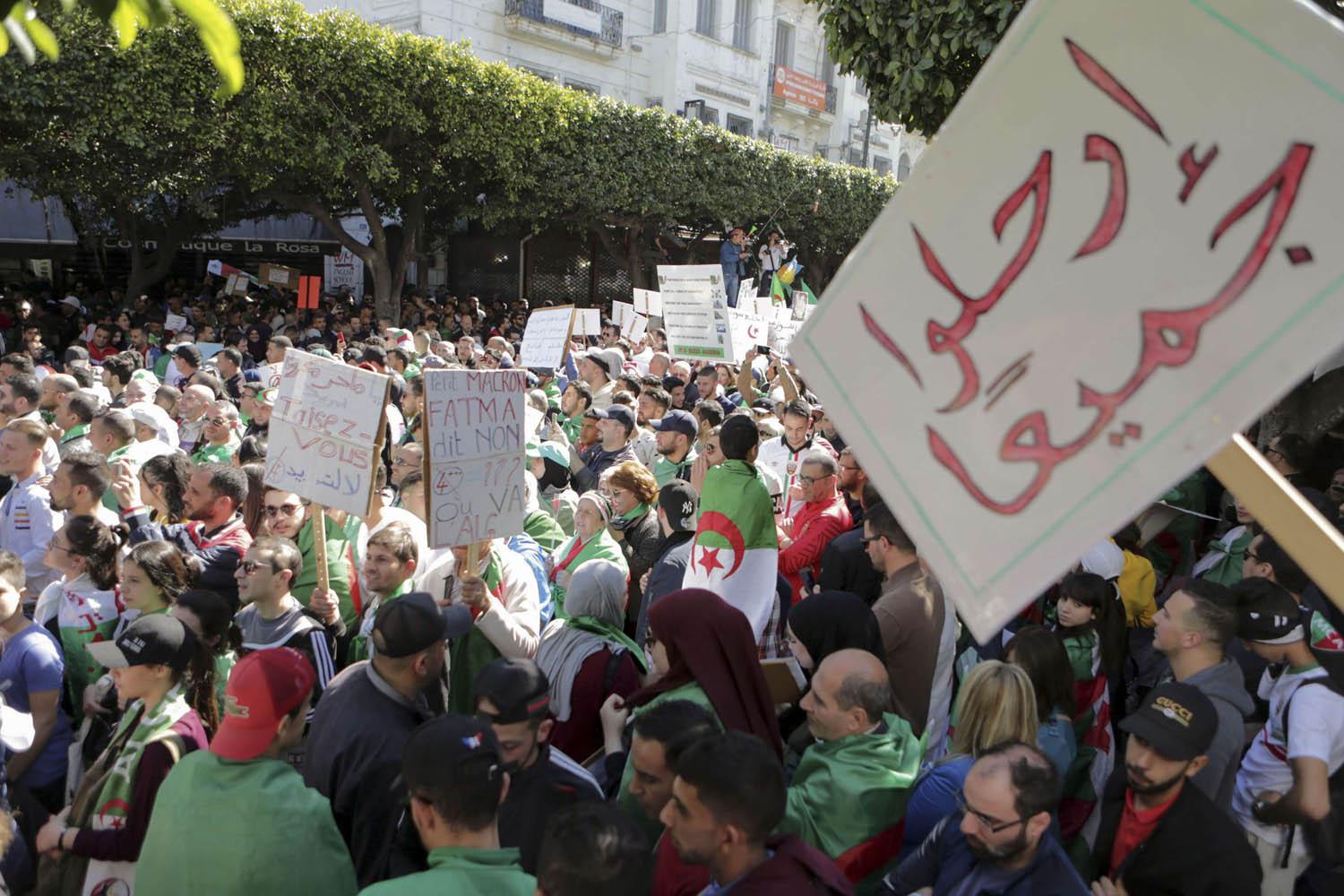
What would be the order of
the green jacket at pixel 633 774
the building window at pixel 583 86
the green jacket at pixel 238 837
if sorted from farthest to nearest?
the building window at pixel 583 86
the green jacket at pixel 633 774
the green jacket at pixel 238 837

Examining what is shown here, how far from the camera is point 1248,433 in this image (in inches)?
353

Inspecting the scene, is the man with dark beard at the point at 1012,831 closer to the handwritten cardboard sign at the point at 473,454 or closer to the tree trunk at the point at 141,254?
the handwritten cardboard sign at the point at 473,454

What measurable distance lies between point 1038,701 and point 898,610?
0.72 meters

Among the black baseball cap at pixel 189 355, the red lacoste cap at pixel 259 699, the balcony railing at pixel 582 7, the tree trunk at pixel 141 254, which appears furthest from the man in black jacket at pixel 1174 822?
the balcony railing at pixel 582 7

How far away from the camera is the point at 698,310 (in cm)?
1012

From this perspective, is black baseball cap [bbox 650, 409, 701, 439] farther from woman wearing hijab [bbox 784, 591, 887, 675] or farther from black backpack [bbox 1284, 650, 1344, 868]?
black backpack [bbox 1284, 650, 1344, 868]

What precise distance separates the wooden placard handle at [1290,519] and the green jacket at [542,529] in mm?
4476

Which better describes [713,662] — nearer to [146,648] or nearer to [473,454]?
[473,454]

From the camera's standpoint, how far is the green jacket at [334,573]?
4668mm

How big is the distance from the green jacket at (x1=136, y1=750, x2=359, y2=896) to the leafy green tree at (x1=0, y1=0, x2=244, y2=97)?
1697 millimetres

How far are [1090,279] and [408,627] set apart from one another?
2.38 m

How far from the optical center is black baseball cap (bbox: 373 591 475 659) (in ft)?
10.6

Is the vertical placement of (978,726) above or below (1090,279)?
below

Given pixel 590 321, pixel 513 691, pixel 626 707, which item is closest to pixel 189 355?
pixel 590 321
